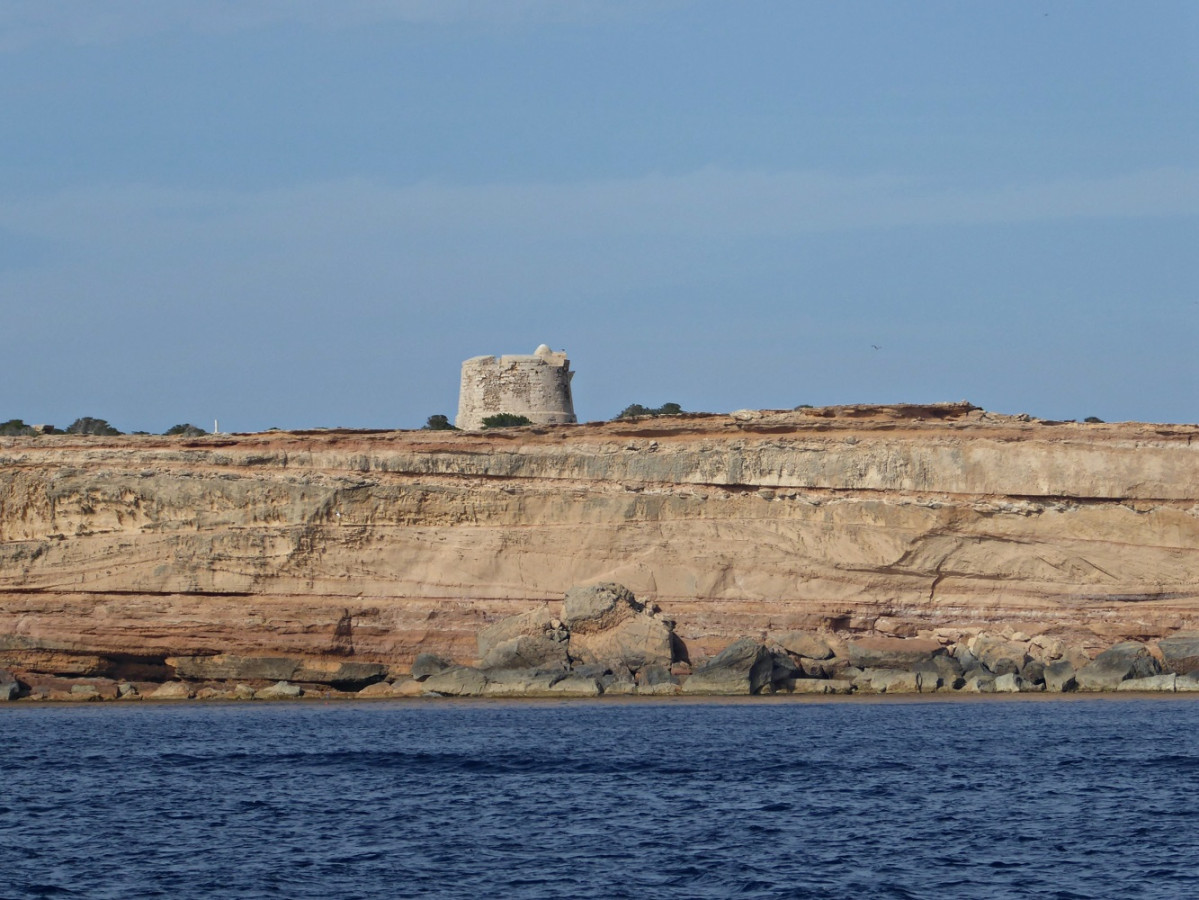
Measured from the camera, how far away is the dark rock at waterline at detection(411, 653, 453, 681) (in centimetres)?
3588

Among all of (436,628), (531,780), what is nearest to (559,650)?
(436,628)

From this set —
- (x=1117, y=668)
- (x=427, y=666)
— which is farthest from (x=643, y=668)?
(x=1117, y=668)

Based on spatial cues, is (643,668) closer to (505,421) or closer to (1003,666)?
(1003,666)

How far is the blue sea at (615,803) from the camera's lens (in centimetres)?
1688

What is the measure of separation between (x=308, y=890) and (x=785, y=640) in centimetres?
2074

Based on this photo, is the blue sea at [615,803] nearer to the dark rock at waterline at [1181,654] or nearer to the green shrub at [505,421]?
the dark rock at waterline at [1181,654]

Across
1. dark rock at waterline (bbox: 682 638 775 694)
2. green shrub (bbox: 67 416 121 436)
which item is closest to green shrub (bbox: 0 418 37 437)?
green shrub (bbox: 67 416 121 436)

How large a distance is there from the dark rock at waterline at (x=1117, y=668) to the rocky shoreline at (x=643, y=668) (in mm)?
29

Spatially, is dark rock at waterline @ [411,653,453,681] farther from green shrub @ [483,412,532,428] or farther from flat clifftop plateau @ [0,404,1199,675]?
green shrub @ [483,412,532,428]

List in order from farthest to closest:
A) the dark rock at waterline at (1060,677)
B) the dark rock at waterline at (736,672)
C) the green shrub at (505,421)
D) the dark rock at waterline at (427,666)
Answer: the green shrub at (505,421) → the dark rock at waterline at (427,666) → the dark rock at waterline at (736,672) → the dark rock at waterline at (1060,677)

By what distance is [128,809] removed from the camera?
2125 centimetres

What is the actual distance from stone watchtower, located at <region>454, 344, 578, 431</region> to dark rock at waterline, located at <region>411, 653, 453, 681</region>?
53.3 ft

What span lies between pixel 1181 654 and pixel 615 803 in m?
17.8

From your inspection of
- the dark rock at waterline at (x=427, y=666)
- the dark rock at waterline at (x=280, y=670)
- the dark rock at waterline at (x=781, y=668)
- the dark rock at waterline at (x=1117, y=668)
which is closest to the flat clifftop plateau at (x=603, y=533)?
the dark rock at waterline at (x=280, y=670)
